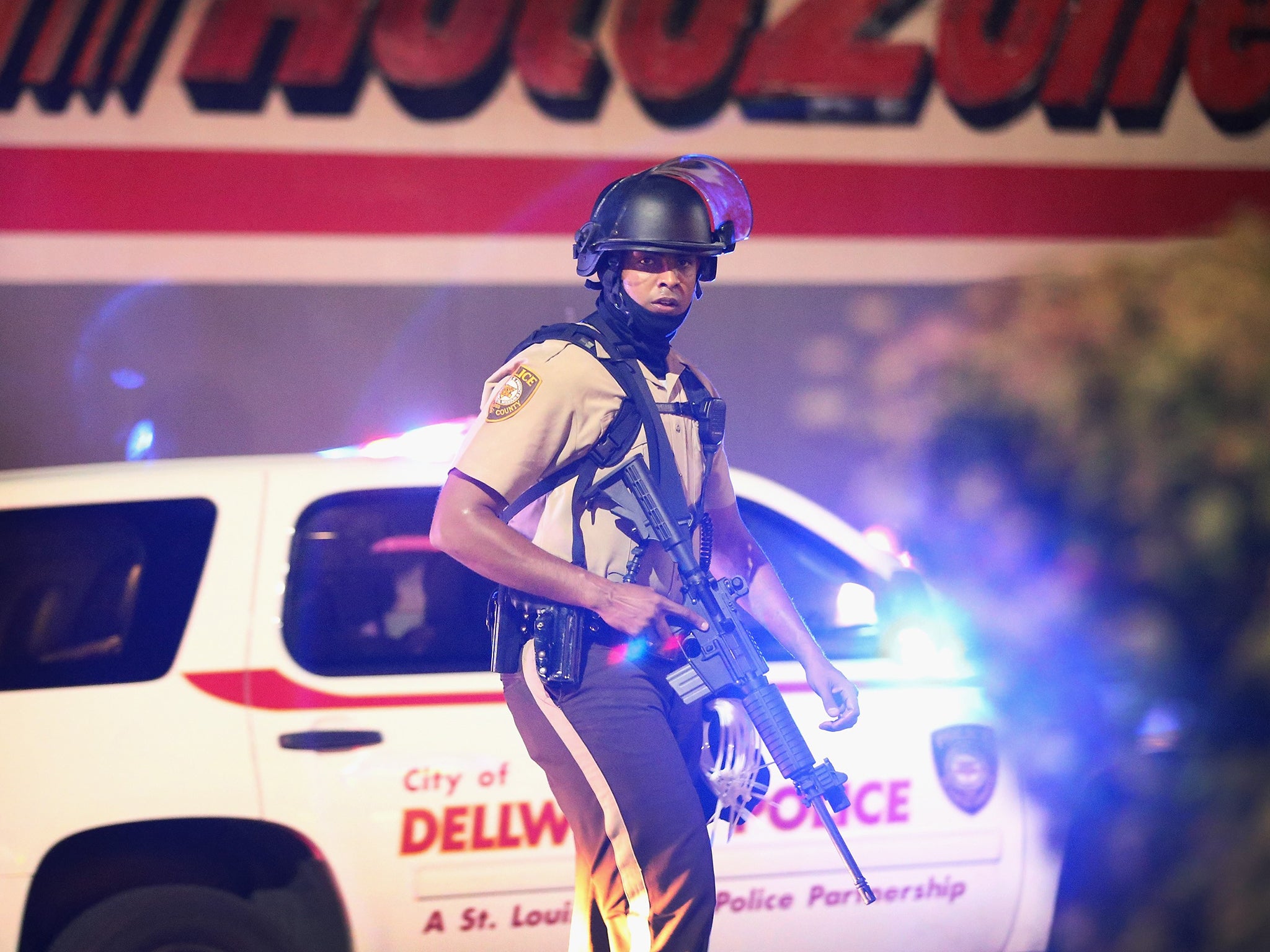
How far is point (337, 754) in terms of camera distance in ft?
8.81

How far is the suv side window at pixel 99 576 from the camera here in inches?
109

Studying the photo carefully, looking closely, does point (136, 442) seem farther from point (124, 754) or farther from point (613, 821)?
point (613, 821)

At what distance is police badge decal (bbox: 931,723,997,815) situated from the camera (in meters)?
2.88

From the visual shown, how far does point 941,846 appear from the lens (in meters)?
2.88

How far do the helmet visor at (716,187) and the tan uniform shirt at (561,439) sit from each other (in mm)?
282

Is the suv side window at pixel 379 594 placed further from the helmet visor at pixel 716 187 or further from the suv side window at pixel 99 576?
the helmet visor at pixel 716 187

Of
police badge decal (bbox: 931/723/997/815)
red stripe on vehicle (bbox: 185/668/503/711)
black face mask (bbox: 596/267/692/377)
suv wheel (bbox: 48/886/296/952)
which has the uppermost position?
black face mask (bbox: 596/267/692/377)

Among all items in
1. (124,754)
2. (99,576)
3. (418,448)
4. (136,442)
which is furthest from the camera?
(136,442)

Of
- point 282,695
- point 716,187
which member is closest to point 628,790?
point 282,695

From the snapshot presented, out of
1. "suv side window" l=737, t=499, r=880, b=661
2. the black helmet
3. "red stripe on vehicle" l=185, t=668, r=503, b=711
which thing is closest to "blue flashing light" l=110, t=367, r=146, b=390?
"red stripe on vehicle" l=185, t=668, r=503, b=711

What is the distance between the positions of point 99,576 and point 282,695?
1.68ft

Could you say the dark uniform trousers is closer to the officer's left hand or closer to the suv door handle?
the officer's left hand

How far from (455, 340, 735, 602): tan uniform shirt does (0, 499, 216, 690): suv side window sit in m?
0.94

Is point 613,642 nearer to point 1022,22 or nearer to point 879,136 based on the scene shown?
point 879,136
